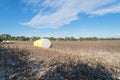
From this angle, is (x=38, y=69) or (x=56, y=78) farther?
(x=38, y=69)

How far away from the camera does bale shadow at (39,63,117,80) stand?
6.36 meters

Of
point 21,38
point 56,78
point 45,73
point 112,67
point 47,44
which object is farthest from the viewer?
point 21,38

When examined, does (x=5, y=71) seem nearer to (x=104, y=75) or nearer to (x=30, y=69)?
(x=30, y=69)

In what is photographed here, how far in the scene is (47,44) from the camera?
19219mm

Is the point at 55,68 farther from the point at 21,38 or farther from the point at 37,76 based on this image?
the point at 21,38

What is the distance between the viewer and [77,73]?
6.79 metres

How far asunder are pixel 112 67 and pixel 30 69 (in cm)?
368

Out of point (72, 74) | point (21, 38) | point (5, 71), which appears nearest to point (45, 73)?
point (72, 74)

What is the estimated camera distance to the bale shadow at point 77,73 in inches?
250

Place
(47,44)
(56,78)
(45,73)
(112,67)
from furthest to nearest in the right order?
1. (47,44)
2. (112,67)
3. (45,73)
4. (56,78)

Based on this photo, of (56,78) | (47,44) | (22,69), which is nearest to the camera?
(56,78)

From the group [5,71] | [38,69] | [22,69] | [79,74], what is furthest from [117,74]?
[5,71]

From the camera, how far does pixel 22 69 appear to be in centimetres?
713

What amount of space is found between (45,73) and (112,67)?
129 inches
